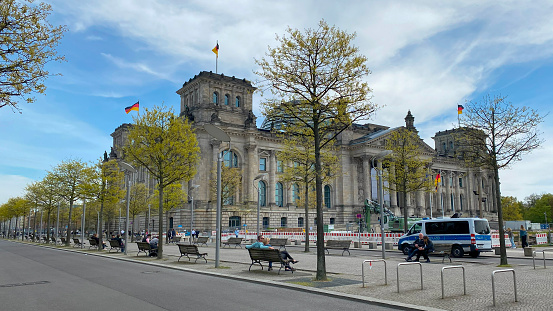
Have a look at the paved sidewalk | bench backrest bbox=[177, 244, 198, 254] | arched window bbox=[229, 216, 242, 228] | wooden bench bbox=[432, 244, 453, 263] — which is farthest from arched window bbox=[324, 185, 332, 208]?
the paved sidewalk

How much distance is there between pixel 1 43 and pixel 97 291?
798 cm

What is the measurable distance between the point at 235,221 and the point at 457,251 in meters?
46.3

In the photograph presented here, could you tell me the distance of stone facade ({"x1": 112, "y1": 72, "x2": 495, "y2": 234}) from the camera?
68688 mm

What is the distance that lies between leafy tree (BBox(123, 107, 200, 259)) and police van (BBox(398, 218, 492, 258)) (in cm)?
1669

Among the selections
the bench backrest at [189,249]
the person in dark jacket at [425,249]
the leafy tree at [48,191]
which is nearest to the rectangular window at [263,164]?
the leafy tree at [48,191]

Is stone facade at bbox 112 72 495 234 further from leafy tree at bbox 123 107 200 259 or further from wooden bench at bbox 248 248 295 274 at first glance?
wooden bench at bbox 248 248 295 274

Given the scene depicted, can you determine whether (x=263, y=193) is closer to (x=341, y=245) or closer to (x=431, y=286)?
(x=341, y=245)

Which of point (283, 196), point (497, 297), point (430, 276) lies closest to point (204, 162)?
point (283, 196)

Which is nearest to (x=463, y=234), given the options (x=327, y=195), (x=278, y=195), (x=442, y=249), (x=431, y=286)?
(x=442, y=249)

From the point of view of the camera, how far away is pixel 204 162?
228ft

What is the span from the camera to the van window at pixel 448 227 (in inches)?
1041

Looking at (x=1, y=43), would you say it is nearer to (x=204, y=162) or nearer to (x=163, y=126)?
(x=163, y=126)

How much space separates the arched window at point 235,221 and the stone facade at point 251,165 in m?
0.16

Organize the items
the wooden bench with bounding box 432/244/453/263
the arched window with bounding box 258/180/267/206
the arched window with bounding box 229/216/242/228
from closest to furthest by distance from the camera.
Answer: the wooden bench with bounding box 432/244/453/263 < the arched window with bounding box 229/216/242/228 < the arched window with bounding box 258/180/267/206
